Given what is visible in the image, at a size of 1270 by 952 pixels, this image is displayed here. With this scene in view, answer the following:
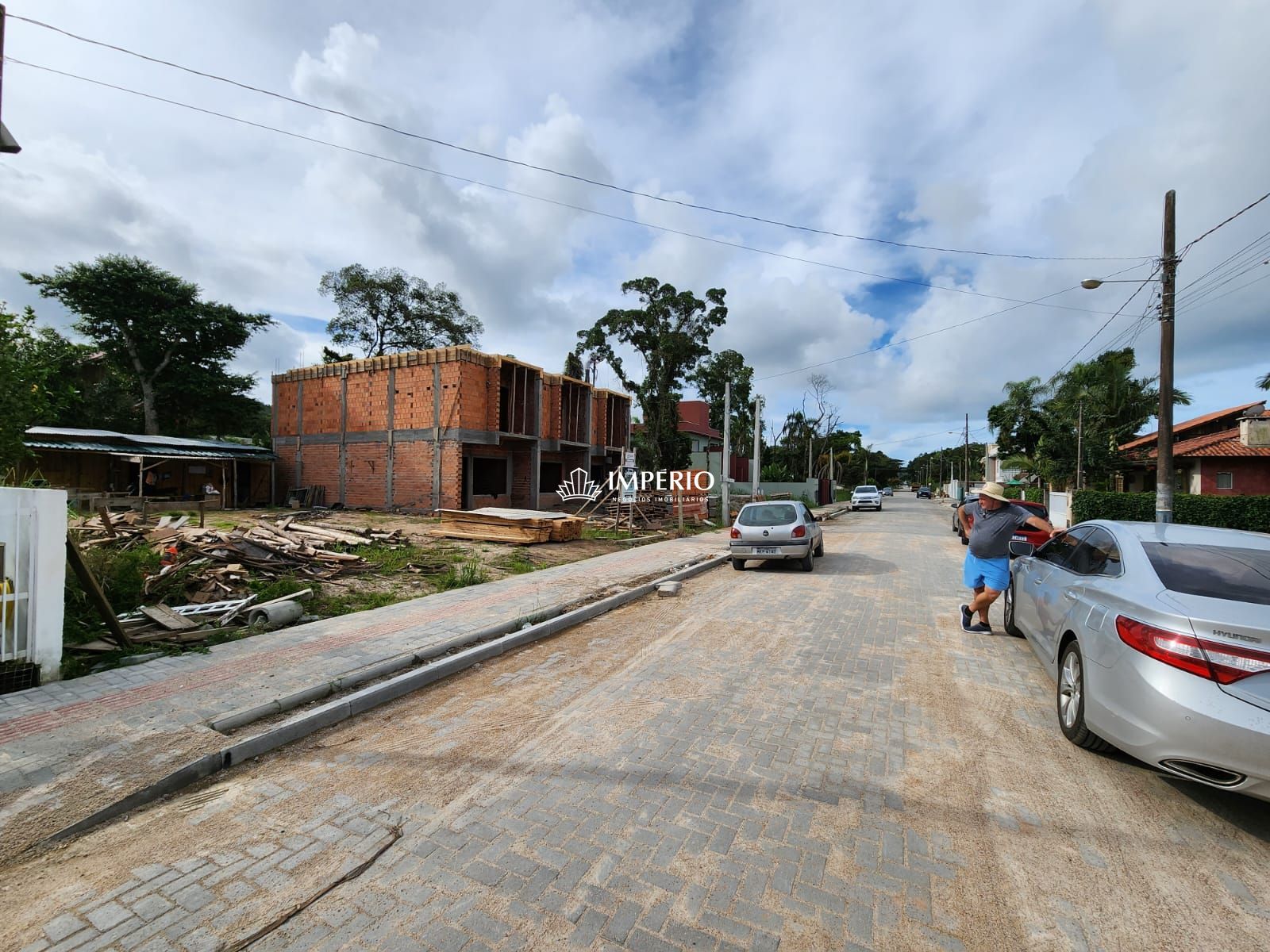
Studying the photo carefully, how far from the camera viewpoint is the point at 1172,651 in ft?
9.55

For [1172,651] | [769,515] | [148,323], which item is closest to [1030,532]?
[769,515]

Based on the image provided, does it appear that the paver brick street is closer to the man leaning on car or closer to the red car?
the man leaning on car

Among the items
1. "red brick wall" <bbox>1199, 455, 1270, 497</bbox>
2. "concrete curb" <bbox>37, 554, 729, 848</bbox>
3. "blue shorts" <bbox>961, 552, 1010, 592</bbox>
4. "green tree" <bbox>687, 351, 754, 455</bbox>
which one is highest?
"green tree" <bbox>687, 351, 754, 455</bbox>

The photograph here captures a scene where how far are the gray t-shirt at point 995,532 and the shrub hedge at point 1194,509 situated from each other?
12.3 m

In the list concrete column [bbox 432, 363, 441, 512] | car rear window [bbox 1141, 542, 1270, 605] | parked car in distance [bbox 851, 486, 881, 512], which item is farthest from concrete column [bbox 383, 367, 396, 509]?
parked car in distance [bbox 851, 486, 881, 512]

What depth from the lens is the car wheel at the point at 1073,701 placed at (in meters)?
3.60

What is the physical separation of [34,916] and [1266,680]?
5465 millimetres

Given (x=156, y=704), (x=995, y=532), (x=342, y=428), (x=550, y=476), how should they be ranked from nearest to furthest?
1. (x=156, y=704)
2. (x=995, y=532)
3. (x=342, y=428)
4. (x=550, y=476)

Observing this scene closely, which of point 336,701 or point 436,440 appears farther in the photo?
point 436,440

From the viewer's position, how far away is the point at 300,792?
10.6ft

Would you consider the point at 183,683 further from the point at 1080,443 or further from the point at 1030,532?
the point at 1080,443

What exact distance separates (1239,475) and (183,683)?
1218 inches

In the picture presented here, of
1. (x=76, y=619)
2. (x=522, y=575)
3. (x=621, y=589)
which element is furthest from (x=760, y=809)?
(x=522, y=575)

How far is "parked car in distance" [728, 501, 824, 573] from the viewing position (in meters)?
10.8
